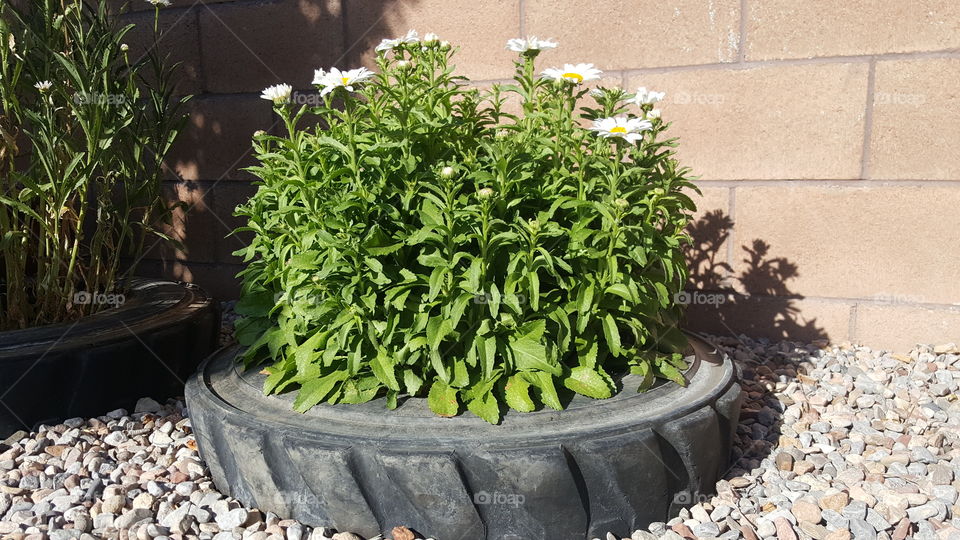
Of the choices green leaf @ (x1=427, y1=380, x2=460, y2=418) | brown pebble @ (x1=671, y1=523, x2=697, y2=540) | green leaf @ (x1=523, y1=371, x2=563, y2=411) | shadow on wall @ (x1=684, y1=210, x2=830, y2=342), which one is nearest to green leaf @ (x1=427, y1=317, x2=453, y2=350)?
green leaf @ (x1=427, y1=380, x2=460, y2=418)

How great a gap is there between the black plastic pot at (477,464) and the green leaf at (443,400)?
27mm

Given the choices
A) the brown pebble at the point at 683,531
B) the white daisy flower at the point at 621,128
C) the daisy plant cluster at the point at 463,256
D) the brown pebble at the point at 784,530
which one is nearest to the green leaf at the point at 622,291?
the daisy plant cluster at the point at 463,256

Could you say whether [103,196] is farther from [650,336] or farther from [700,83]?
[700,83]

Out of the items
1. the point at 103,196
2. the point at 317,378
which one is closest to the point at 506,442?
the point at 317,378

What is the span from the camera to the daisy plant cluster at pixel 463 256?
2.06 metres

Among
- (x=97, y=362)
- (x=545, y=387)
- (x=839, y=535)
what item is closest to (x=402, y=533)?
(x=545, y=387)

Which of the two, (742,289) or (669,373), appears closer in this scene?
(669,373)

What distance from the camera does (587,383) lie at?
2.14 m

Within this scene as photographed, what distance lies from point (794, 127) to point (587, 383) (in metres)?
1.75

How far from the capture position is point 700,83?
3.31 metres

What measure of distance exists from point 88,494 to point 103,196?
48.7 inches

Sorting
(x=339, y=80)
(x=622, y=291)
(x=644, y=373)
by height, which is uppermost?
(x=339, y=80)

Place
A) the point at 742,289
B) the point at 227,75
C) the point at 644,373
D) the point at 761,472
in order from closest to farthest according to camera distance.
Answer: the point at 644,373 → the point at 761,472 → the point at 742,289 → the point at 227,75

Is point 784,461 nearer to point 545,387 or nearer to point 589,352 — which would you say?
point 589,352
